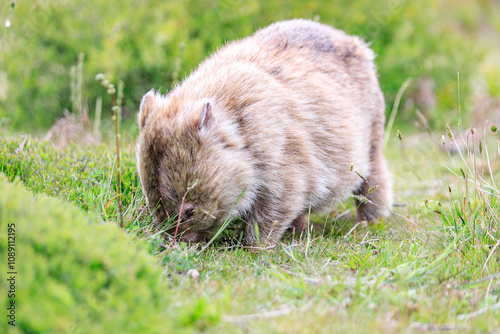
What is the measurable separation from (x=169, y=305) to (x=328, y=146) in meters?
2.25

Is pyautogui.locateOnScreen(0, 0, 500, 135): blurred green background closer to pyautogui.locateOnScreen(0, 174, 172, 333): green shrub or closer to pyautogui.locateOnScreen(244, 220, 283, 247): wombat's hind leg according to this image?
pyautogui.locateOnScreen(244, 220, 283, 247): wombat's hind leg

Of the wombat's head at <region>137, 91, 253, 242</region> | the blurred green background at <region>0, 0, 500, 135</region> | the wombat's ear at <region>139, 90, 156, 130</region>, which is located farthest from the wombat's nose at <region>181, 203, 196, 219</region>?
the blurred green background at <region>0, 0, 500, 135</region>

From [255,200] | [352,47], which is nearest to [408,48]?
[352,47]

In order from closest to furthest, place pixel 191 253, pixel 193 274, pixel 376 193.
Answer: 1. pixel 193 274
2. pixel 191 253
3. pixel 376 193

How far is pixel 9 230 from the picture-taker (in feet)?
7.75

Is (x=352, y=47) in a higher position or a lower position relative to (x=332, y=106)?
higher

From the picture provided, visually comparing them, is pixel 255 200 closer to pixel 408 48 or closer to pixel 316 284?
pixel 316 284

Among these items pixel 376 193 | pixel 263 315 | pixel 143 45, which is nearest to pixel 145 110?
pixel 263 315

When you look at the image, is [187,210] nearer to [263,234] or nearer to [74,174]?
[263,234]

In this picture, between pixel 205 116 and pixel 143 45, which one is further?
pixel 143 45

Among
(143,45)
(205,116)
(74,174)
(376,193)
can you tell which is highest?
(143,45)

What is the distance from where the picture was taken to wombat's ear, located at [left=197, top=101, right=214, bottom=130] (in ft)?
11.3

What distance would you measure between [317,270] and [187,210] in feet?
3.23

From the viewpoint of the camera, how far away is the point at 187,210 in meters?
3.49
